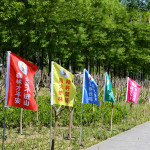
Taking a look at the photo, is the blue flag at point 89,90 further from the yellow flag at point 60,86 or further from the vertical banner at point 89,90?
the yellow flag at point 60,86

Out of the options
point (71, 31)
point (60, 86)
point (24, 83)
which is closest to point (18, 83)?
point (24, 83)

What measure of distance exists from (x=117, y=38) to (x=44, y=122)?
28.0m

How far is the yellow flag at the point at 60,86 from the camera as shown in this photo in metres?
7.72

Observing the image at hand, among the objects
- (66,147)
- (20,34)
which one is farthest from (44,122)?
(20,34)

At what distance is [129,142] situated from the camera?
9.98 metres

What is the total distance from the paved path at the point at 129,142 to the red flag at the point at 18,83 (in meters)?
3.03

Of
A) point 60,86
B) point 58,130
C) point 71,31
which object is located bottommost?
point 58,130

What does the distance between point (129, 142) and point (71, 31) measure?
68.1ft

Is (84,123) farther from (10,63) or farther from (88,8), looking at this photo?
(88,8)

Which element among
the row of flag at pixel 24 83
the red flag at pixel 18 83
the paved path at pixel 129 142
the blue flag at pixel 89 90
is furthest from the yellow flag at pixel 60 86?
the paved path at pixel 129 142

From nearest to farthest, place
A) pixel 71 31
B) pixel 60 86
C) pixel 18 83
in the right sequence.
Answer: pixel 18 83, pixel 60 86, pixel 71 31

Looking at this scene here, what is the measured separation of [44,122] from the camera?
11.8 metres

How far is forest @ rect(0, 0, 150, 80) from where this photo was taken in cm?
2695

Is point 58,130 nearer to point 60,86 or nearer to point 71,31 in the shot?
point 60,86
